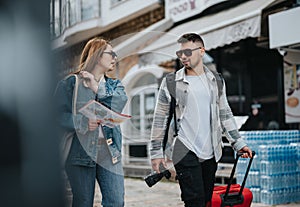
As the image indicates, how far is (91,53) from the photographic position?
4.80ft

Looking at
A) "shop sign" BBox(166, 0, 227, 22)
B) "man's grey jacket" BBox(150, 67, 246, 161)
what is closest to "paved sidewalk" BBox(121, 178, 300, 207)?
"man's grey jacket" BBox(150, 67, 246, 161)

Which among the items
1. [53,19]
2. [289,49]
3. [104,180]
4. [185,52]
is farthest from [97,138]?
[289,49]

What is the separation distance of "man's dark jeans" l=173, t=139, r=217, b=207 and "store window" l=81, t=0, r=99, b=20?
0.59m

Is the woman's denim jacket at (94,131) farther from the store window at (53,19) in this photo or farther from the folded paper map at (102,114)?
the store window at (53,19)

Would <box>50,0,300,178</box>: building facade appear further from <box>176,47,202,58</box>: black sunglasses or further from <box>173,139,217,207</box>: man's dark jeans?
<box>173,139,217,207</box>: man's dark jeans

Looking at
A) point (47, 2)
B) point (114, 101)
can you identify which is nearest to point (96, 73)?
point (114, 101)

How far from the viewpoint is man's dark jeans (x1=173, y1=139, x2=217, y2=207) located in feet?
5.62

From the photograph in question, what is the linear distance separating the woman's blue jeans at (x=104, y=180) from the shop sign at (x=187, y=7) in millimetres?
743

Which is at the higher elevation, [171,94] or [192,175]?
[171,94]

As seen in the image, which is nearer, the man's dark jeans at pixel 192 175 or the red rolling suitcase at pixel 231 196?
the man's dark jeans at pixel 192 175

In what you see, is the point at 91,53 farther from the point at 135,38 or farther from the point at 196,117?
the point at 196,117

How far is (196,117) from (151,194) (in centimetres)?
32

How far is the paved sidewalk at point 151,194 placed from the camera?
1.58m

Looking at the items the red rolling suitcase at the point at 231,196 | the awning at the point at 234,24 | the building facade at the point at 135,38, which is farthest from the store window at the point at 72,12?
the awning at the point at 234,24
